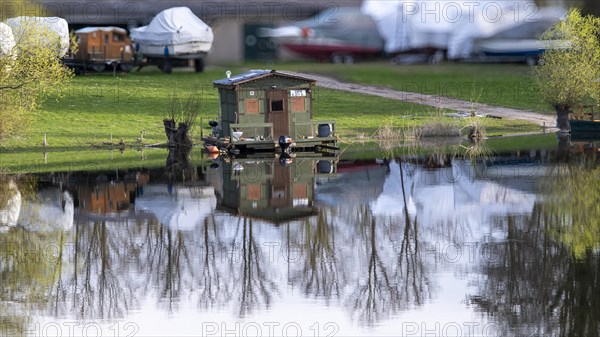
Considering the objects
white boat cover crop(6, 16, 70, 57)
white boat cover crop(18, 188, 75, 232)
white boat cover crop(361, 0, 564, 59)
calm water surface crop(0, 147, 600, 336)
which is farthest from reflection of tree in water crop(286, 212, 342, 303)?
white boat cover crop(361, 0, 564, 59)

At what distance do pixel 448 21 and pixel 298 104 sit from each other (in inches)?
682

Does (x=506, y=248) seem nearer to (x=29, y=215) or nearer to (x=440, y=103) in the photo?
(x=29, y=215)

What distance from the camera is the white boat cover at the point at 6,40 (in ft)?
161

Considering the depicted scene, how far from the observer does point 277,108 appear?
48.2 metres

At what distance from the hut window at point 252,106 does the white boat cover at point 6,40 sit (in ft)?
30.0

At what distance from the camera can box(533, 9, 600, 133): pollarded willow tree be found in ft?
174

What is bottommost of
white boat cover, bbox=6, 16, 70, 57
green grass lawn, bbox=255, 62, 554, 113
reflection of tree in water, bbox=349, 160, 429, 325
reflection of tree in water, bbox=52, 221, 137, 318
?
reflection of tree in water, bbox=349, 160, 429, 325

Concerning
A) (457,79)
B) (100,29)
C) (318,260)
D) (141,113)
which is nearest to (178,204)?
(318,260)

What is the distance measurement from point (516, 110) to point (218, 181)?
75.8 feet

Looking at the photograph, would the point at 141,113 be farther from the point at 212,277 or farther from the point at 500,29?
the point at 212,277

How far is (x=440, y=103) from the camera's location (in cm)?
5934

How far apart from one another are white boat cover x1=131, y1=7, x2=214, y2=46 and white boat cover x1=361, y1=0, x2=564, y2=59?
8889mm

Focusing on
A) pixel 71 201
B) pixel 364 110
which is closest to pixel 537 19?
pixel 364 110

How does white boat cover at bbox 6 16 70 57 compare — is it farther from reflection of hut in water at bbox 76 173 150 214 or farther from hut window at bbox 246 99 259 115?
reflection of hut in water at bbox 76 173 150 214
